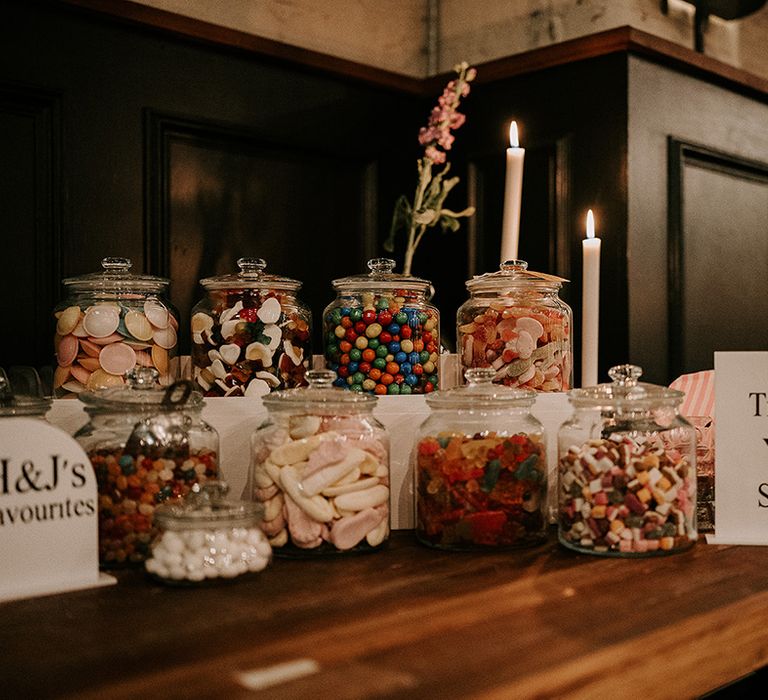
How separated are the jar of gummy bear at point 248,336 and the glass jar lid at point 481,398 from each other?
0.21 m

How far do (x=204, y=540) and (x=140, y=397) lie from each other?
0.18 metres

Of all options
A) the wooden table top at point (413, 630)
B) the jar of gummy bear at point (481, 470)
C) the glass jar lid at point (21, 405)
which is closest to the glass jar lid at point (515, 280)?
the jar of gummy bear at point (481, 470)

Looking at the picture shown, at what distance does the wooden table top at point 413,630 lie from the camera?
0.63 m

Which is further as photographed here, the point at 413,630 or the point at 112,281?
the point at 112,281

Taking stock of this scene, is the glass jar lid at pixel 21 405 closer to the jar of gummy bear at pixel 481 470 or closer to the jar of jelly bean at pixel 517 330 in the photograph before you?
the jar of gummy bear at pixel 481 470

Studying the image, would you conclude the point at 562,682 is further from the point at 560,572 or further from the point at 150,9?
the point at 150,9

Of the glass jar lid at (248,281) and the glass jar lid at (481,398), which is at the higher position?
the glass jar lid at (248,281)

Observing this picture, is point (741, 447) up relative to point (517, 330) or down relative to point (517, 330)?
down

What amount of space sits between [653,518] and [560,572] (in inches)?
5.9

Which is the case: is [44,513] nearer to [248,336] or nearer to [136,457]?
[136,457]

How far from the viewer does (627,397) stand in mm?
1058

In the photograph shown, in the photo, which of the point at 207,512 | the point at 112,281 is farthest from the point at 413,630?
the point at 112,281

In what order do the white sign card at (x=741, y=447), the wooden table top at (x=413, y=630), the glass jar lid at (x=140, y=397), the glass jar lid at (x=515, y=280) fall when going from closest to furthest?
the wooden table top at (x=413, y=630) < the glass jar lid at (x=140, y=397) < the white sign card at (x=741, y=447) < the glass jar lid at (x=515, y=280)

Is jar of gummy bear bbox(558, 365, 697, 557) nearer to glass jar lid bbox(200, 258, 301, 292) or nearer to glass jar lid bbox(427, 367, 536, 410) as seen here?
glass jar lid bbox(427, 367, 536, 410)
